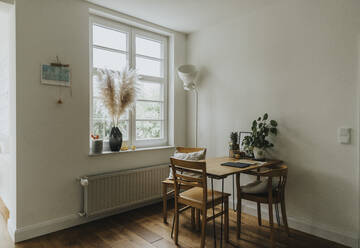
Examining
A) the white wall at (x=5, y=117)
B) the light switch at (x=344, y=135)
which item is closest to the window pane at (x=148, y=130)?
the white wall at (x=5, y=117)

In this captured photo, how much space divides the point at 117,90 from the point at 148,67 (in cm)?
79

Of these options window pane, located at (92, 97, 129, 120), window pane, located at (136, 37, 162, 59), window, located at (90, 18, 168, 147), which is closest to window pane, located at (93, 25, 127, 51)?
window, located at (90, 18, 168, 147)

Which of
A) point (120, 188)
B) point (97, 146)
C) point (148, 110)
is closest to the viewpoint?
point (97, 146)

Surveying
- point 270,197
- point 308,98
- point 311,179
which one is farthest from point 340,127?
point 270,197

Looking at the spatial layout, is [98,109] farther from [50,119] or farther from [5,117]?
[5,117]

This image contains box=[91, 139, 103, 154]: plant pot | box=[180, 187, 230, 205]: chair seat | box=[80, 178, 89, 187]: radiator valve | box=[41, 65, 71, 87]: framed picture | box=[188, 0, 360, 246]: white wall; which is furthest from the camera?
box=[91, 139, 103, 154]: plant pot

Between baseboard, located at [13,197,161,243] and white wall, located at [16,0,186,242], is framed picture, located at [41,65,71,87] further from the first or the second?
baseboard, located at [13,197,161,243]

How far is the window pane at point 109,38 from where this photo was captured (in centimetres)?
306

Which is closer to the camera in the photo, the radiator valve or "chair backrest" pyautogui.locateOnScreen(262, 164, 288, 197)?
"chair backrest" pyautogui.locateOnScreen(262, 164, 288, 197)

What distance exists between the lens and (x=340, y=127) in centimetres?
237

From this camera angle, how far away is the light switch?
2303 mm

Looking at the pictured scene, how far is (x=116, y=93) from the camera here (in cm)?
300

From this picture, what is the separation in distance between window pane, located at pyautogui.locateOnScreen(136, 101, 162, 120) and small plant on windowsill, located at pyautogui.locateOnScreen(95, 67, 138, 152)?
40cm

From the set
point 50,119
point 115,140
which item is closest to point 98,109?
point 115,140
